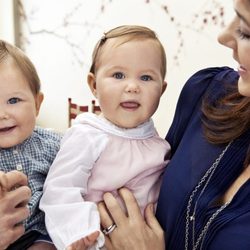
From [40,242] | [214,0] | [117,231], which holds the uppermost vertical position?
[214,0]

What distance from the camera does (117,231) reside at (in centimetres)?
109

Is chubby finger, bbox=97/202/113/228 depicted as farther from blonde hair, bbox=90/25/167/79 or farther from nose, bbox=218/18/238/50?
nose, bbox=218/18/238/50

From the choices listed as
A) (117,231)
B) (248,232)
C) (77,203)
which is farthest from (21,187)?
(248,232)

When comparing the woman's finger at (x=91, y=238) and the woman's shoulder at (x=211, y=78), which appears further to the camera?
the woman's shoulder at (x=211, y=78)

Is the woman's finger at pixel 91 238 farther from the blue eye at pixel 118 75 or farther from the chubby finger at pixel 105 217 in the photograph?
the blue eye at pixel 118 75

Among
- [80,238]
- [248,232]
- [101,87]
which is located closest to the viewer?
[248,232]

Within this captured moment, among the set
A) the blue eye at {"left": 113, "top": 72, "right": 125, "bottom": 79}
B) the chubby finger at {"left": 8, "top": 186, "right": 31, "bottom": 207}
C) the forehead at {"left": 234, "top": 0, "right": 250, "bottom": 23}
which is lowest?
the chubby finger at {"left": 8, "top": 186, "right": 31, "bottom": 207}

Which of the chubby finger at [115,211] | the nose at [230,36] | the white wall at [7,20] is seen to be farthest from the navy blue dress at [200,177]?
the white wall at [7,20]

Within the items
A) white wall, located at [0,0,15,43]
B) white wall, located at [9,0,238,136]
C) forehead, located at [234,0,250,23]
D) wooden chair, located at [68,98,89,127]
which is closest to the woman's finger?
forehead, located at [234,0,250,23]

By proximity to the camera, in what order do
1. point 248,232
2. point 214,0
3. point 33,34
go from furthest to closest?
A: point 33,34 < point 214,0 < point 248,232

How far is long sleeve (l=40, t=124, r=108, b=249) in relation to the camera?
105 cm

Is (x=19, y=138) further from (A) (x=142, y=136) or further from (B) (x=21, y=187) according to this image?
(A) (x=142, y=136)

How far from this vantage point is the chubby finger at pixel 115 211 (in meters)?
1.10

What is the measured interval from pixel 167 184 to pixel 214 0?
47.0 inches
